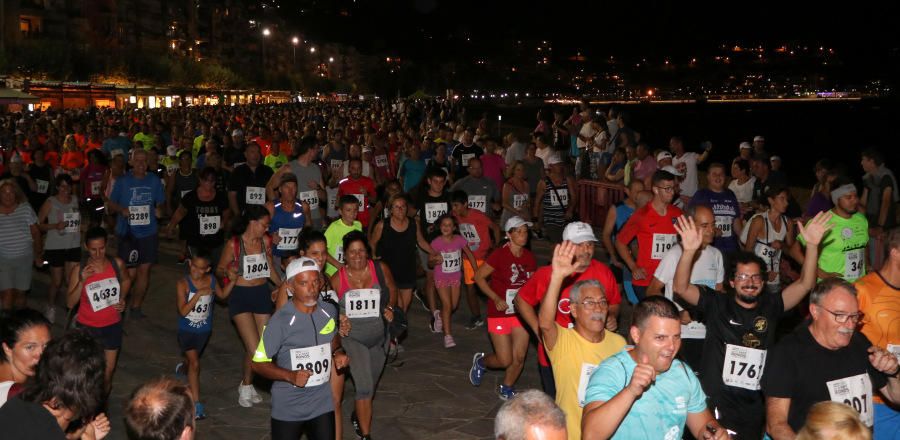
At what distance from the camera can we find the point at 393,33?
9825 centimetres

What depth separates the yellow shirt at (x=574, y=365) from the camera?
529 centimetres

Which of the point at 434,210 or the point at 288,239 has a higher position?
the point at 434,210

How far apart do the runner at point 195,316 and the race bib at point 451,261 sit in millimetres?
2940

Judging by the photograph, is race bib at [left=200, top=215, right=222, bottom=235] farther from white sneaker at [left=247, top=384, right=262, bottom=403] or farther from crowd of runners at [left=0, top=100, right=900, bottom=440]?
white sneaker at [left=247, top=384, right=262, bottom=403]

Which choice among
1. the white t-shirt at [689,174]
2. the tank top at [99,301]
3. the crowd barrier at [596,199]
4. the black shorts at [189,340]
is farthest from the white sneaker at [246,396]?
the crowd barrier at [596,199]

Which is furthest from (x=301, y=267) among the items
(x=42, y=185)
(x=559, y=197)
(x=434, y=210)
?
(x=42, y=185)

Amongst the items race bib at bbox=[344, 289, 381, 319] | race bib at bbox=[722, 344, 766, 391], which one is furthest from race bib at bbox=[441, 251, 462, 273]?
race bib at bbox=[722, 344, 766, 391]

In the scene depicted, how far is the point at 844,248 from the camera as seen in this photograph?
841 centimetres

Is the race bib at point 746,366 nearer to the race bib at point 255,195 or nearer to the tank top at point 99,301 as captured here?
the tank top at point 99,301

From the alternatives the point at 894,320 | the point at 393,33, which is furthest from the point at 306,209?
the point at 393,33

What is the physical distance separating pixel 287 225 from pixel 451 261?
1.96 metres

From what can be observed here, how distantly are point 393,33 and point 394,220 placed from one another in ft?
296

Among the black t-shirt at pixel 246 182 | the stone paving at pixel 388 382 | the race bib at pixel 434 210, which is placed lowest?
the stone paving at pixel 388 382

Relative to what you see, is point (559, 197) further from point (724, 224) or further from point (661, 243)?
point (661, 243)
